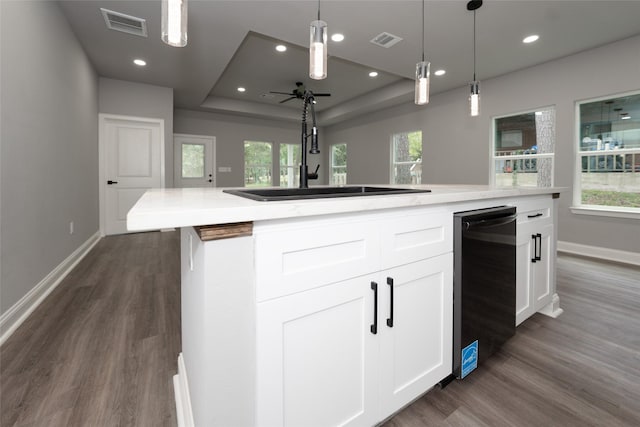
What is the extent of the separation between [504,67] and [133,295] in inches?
209

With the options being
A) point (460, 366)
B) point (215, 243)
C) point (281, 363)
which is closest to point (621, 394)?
point (460, 366)

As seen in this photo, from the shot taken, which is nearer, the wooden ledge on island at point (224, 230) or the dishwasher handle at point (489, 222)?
the wooden ledge on island at point (224, 230)

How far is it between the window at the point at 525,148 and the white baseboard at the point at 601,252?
2.90ft

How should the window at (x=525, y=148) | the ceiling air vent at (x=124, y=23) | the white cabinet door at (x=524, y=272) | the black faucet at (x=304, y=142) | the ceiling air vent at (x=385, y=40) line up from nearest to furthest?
the black faucet at (x=304, y=142) → the white cabinet door at (x=524, y=272) → the ceiling air vent at (x=124, y=23) → the ceiling air vent at (x=385, y=40) → the window at (x=525, y=148)

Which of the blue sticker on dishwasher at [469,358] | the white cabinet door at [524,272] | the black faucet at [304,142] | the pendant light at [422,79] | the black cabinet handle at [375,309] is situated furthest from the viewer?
the pendant light at [422,79]

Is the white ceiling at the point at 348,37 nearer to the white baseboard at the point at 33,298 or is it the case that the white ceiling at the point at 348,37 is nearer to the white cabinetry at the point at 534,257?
the white cabinetry at the point at 534,257

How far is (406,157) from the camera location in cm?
663

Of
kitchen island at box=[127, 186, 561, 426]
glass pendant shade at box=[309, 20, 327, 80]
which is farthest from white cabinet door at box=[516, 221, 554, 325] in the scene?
glass pendant shade at box=[309, 20, 327, 80]

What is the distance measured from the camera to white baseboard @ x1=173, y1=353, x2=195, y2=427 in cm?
108

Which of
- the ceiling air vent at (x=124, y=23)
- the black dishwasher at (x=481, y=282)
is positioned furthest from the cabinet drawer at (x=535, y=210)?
the ceiling air vent at (x=124, y=23)

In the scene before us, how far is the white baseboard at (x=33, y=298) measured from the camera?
1841mm

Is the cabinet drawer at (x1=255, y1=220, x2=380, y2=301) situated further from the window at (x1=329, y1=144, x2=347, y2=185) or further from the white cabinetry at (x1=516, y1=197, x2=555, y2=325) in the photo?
the window at (x1=329, y1=144, x2=347, y2=185)

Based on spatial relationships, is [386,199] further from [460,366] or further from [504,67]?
[504,67]

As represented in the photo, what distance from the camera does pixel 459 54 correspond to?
3998mm
